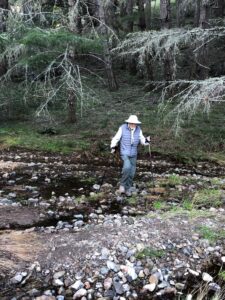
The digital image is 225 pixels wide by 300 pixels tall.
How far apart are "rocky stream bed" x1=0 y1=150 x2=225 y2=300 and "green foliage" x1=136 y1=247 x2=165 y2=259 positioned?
18 mm

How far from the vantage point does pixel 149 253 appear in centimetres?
688

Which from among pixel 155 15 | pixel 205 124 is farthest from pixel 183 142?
pixel 155 15

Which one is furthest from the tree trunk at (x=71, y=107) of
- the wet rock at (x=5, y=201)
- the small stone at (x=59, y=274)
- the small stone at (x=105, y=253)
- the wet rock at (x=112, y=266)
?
the small stone at (x=59, y=274)

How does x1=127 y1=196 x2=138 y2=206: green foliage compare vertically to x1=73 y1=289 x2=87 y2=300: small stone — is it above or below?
above

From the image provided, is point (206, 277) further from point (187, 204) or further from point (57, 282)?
point (187, 204)

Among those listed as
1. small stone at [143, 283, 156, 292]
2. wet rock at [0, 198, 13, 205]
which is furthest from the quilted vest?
small stone at [143, 283, 156, 292]

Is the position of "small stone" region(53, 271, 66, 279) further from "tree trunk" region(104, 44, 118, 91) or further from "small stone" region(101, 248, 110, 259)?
"tree trunk" region(104, 44, 118, 91)

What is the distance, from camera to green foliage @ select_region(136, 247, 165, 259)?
6.81 metres

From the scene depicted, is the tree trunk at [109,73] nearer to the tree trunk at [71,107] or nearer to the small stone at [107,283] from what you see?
the tree trunk at [71,107]

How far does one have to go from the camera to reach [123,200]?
947 cm

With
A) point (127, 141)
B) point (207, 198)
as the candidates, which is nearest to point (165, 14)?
point (127, 141)

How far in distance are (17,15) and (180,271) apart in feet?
35.2

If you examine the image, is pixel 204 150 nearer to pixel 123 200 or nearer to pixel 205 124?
pixel 205 124

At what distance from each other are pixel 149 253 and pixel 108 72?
14907 mm
